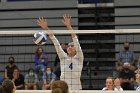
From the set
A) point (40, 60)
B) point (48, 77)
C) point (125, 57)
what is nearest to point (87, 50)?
point (125, 57)

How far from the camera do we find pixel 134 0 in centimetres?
1445

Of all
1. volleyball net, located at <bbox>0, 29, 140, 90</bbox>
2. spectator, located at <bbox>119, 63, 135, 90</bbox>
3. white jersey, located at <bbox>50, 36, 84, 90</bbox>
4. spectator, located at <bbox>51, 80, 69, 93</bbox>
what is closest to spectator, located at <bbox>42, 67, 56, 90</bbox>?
volleyball net, located at <bbox>0, 29, 140, 90</bbox>

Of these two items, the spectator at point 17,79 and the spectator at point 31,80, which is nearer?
the spectator at point 31,80

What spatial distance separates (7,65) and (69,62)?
530 centimetres

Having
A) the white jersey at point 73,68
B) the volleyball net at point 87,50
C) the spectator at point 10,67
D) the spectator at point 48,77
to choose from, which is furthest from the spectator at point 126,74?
the white jersey at point 73,68

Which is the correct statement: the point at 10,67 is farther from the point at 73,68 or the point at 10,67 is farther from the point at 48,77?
the point at 73,68

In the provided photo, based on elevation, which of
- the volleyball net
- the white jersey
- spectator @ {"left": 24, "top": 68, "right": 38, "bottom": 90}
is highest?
the volleyball net

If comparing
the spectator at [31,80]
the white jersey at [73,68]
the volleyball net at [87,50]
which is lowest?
the spectator at [31,80]

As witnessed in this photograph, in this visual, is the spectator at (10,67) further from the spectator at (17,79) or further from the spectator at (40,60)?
the spectator at (40,60)

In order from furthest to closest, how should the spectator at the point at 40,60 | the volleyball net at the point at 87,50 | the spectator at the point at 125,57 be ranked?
the volleyball net at the point at 87,50, the spectator at the point at 40,60, the spectator at the point at 125,57

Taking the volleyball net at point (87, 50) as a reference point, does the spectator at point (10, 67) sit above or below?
below

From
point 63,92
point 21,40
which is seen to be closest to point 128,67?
point 21,40

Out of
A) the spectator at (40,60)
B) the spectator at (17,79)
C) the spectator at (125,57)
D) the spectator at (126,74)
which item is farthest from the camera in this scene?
the spectator at (40,60)

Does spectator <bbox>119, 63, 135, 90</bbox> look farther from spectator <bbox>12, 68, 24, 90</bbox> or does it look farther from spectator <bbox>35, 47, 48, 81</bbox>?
spectator <bbox>12, 68, 24, 90</bbox>
